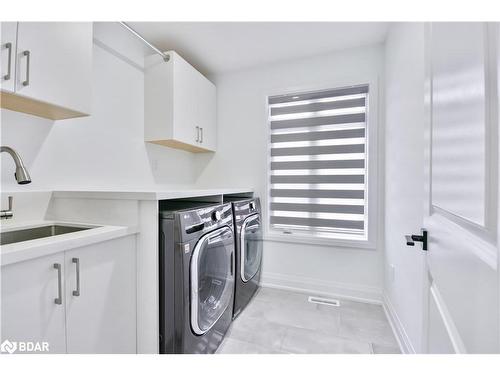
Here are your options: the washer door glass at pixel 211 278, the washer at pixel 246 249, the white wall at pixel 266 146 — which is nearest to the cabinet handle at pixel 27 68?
the washer door glass at pixel 211 278

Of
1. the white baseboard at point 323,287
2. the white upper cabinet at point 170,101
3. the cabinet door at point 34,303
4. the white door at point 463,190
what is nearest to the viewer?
the white door at point 463,190

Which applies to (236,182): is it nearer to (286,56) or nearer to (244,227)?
(244,227)

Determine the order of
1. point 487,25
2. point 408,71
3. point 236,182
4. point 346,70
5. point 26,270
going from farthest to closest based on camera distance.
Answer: point 236,182, point 346,70, point 408,71, point 26,270, point 487,25

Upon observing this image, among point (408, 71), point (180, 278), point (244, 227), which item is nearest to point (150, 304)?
point (180, 278)

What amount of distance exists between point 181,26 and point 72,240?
Result: 1.85 metres

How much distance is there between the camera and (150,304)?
118cm

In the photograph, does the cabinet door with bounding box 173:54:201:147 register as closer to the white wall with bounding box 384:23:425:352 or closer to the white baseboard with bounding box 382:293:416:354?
the white wall with bounding box 384:23:425:352

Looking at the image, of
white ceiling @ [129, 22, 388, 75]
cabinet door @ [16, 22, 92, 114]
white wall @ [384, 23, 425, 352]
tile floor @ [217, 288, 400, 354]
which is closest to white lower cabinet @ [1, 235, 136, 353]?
tile floor @ [217, 288, 400, 354]

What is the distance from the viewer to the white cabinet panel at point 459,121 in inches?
17.8

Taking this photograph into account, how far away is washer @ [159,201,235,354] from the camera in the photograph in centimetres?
117

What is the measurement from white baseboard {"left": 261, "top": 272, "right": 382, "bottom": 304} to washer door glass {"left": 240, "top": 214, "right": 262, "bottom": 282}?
277 millimetres

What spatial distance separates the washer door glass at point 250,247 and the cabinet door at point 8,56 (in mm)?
1555

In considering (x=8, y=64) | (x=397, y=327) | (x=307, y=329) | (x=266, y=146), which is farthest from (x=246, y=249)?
(x=8, y=64)

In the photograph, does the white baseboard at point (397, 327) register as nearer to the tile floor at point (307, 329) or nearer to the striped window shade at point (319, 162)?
the tile floor at point (307, 329)
